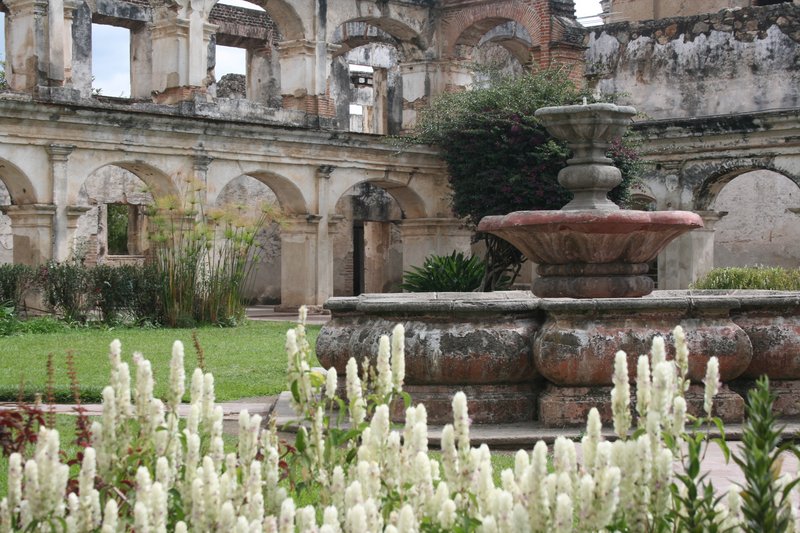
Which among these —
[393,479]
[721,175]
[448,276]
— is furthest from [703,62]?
[393,479]

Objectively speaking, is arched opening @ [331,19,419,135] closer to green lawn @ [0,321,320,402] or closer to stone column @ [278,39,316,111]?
stone column @ [278,39,316,111]

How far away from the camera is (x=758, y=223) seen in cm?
2592

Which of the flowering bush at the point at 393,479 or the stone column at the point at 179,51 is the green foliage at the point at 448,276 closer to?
the stone column at the point at 179,51

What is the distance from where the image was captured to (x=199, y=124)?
2064 centimetres

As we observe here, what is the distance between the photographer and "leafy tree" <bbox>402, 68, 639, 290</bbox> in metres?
20.9

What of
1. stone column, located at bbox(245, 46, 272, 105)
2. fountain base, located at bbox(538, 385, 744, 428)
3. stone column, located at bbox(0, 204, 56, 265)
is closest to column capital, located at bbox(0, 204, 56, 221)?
stone column, located at bbox(0, 204, 56, 265)

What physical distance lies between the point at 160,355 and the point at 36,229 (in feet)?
23.5

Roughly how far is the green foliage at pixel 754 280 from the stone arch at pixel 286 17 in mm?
9817

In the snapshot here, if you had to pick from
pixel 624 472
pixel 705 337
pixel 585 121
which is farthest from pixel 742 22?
pixel 624 472

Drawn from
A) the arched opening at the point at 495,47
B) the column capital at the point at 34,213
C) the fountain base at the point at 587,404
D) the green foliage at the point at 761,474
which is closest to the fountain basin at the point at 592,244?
the fountain base at the point at 587,404

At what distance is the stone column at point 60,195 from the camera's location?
1891 cm

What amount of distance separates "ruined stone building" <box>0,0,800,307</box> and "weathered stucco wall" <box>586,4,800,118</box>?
3 centimetres

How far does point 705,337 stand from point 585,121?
2395mm

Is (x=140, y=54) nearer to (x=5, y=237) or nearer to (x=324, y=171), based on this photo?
(x=5, y=237)
